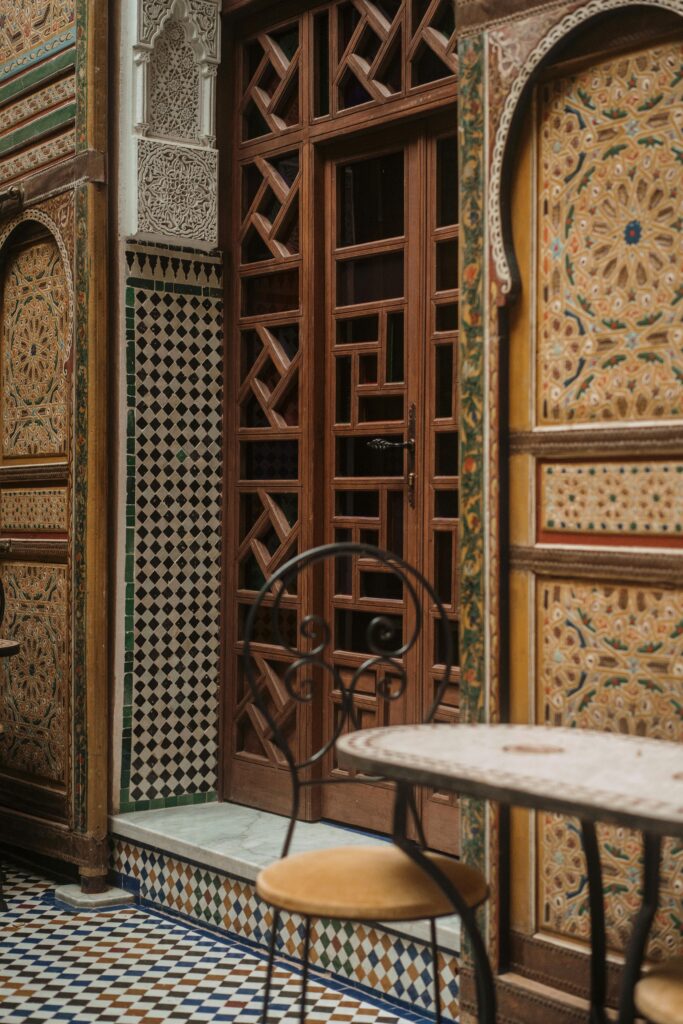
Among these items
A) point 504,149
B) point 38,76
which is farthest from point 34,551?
point 504,149

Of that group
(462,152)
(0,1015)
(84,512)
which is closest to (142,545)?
(84,512)

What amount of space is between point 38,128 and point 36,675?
2.25m

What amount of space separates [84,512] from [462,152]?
2.25 metres

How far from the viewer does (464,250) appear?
3541mm

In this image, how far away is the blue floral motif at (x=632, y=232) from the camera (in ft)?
10.4

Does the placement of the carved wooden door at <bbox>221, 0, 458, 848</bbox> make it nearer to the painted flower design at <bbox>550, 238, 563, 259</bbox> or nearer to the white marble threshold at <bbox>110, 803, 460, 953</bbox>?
the white marble threshold at <bbox>110, 803, 460, 953</bbox>

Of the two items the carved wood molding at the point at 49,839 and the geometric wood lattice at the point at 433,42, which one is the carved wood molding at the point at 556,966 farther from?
the geometric wood lattice at the point at 433,42

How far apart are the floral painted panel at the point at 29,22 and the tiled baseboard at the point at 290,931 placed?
10.6ft

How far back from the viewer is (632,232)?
318 cm

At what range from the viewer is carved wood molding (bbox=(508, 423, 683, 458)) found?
310 cm

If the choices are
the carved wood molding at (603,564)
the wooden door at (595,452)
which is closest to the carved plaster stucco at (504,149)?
the wooden door at (595,452)

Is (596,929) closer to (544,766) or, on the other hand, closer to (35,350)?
(544,766)

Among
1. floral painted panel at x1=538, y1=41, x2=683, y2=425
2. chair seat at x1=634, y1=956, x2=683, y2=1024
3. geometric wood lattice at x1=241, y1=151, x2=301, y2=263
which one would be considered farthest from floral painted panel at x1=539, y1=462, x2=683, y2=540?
geometric wood lattice at x1=241, y1=151, x2=301, y2=263

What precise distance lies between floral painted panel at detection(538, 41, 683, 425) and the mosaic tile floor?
188 centimetres
